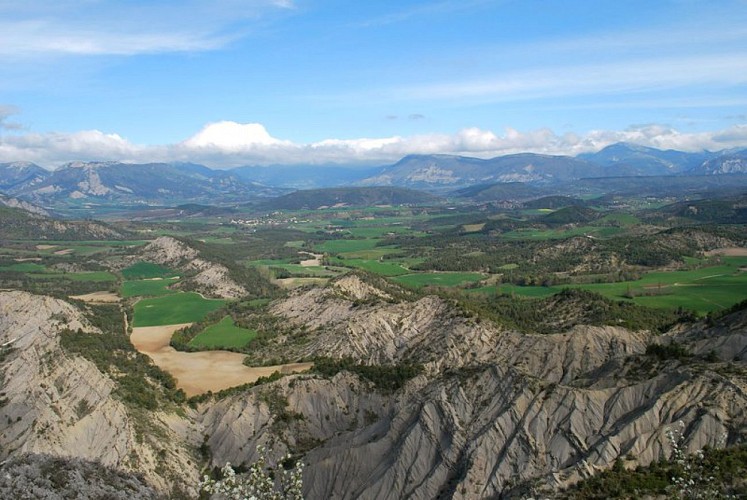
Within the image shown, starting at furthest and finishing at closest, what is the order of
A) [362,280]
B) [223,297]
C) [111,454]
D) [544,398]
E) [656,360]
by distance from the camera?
[223,297], [362,280], [111,454], [656,360], [544,398]

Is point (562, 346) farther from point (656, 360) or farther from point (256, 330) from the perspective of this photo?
point (256, 330)

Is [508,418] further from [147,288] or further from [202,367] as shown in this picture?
[147,288]

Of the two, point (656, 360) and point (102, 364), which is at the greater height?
point (656, 360)

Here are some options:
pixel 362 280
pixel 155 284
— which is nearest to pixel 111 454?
pixel 362 280

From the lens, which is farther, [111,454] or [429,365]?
[429,365]

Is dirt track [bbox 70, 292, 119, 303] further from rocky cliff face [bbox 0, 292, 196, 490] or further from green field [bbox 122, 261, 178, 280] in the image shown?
rocky cliff face [bbox 0, 292, 196, 490]

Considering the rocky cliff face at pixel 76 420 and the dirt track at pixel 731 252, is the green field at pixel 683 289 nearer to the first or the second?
the dirt track at pixel 731 252
